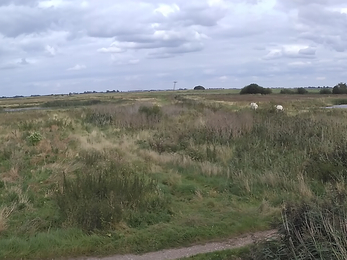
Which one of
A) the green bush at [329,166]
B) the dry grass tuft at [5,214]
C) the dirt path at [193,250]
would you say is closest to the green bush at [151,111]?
the green bush at [329,166]

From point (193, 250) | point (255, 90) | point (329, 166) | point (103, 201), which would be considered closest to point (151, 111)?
point (329, 166)

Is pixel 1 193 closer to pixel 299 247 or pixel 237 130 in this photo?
pixel 299 247

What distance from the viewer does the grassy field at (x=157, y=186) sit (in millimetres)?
6840

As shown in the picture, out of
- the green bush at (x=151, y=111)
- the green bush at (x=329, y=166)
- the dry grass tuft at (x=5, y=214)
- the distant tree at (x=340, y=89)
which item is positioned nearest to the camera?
the dry grass tuft at (x=5, y=214)

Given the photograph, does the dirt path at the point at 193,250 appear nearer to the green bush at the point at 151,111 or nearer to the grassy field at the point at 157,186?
the grassy field at the point at 157,186

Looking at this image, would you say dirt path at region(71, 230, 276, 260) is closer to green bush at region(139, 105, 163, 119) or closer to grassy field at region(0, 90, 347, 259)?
grassy field at region(0, 90, 347, 259)

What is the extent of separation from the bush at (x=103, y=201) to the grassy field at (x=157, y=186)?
0.07 feet

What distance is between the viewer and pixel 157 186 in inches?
377

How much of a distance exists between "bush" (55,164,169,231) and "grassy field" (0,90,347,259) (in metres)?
0.02

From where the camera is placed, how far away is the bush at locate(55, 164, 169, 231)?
7195mm

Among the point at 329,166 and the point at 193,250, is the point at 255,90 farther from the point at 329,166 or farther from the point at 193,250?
the point at 193,250

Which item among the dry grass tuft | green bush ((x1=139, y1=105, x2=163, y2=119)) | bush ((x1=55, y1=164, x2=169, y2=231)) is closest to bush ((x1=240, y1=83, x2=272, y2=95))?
green bush ((x1=139, y1=105, x2=163, y2=119))

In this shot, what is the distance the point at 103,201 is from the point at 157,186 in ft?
7.22

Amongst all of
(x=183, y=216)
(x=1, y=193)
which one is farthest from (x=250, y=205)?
(x=1, y=193)
